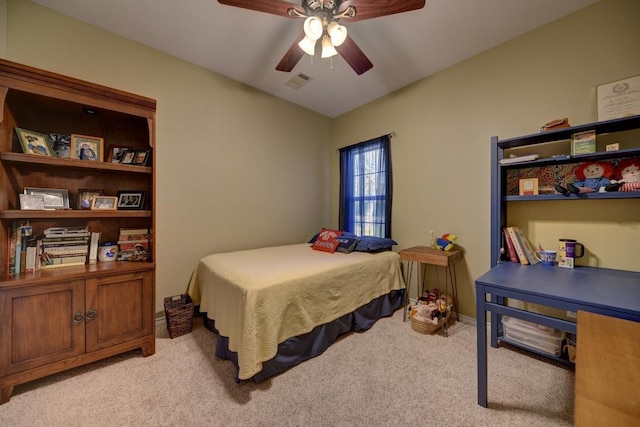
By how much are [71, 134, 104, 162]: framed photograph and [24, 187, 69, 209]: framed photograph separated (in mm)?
286

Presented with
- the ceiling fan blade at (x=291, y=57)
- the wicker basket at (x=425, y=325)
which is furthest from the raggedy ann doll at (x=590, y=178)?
the ceiling fan blade at (x=291, y=57)

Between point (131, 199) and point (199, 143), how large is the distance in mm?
892

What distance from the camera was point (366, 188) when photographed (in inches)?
132

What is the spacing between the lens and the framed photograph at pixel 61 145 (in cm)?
180

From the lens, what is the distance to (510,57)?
2.14 meters

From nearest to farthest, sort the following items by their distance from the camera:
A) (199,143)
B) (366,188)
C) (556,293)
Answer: (556,293)
(199,143)
(366,188)

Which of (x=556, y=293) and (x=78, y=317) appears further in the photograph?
(x=78, y=317)

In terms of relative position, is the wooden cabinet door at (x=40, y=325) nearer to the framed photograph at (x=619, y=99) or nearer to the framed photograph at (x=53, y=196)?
the framed photograph at (x=53, y=196)

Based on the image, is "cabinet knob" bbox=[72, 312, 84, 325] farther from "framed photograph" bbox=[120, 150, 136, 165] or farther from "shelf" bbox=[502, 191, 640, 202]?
"shelf" bbox=[502, 191, 640, 202]

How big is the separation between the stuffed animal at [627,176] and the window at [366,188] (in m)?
1.80

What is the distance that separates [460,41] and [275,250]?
276 cm

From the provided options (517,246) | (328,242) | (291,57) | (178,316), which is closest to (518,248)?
(517,246)

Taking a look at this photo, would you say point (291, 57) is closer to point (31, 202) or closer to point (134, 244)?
point (134, 244)

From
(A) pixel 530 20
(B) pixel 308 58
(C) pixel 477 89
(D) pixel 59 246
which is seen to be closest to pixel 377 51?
(B) pixel 308 58
